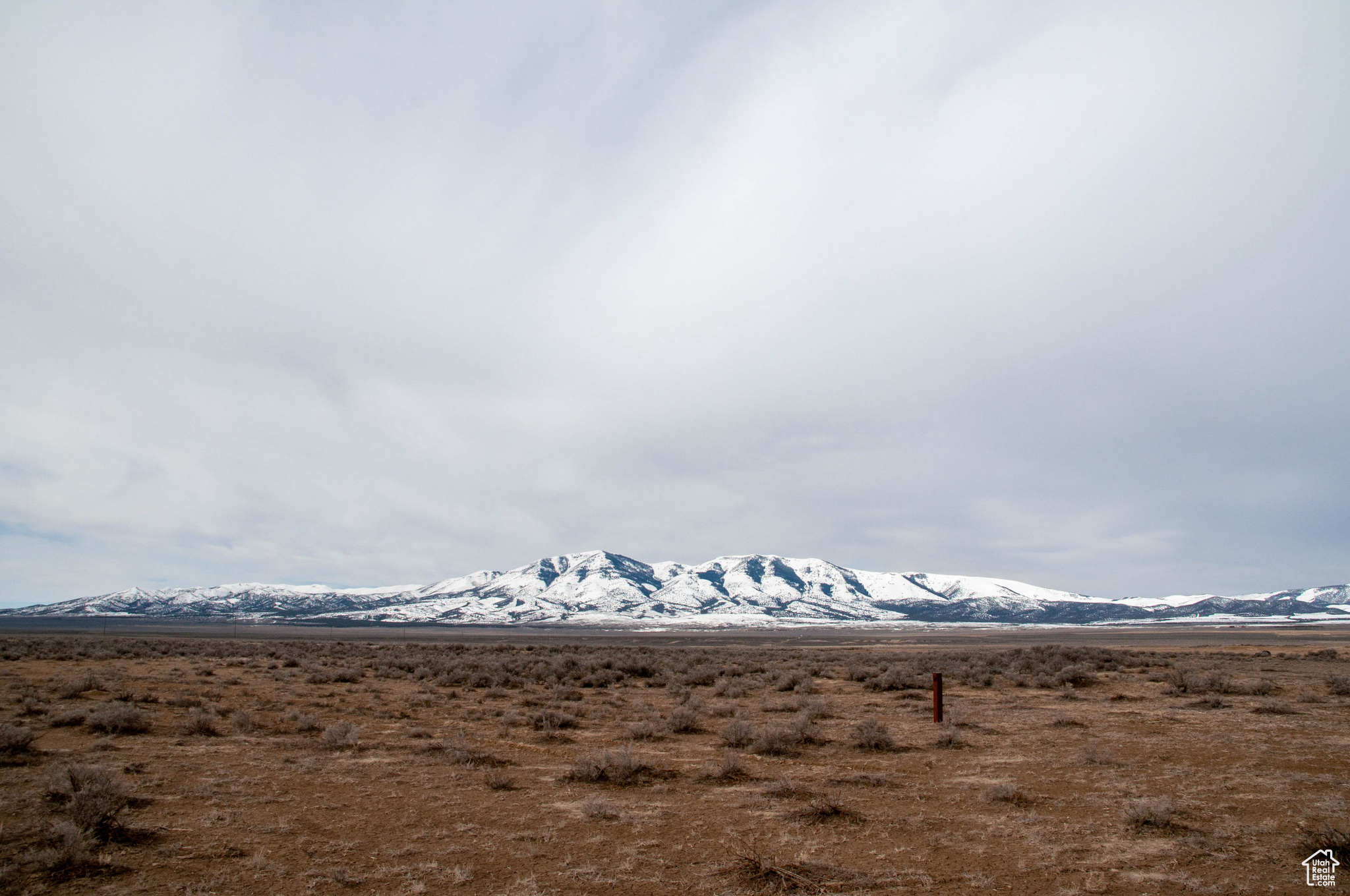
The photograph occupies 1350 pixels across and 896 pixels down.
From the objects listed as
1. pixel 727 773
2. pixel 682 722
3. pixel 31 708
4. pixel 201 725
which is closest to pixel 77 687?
pixel 31 708

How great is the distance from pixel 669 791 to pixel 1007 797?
499 cm

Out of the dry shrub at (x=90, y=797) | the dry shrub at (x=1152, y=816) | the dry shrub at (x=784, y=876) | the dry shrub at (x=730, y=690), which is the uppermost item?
the dry shrub at (x=90, y=797)

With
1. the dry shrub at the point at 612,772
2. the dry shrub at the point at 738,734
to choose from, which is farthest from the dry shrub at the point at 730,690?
the dry shrub at the point at 612,772

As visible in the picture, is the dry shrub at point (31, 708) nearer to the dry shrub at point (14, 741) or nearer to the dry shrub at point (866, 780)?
the dry shrub at point (14, 741)

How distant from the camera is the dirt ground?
7.29 m

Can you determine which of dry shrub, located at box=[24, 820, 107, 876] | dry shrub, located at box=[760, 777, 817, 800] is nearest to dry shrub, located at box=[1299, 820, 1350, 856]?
dry shrub, located at box=[760, 777, 817, 800]

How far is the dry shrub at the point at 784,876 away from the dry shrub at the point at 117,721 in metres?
13.6

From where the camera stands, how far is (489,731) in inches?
642

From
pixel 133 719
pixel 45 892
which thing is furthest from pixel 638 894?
pixel 133 719

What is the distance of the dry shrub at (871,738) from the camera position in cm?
1412

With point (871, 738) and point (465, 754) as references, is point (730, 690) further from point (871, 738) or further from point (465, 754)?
point (465, 754)

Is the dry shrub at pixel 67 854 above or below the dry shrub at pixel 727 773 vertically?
above

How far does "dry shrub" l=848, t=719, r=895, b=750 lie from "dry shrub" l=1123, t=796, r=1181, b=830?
5516mm

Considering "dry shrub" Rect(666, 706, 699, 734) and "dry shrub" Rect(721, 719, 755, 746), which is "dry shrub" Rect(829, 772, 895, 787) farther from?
"dry shrub" Rect(666, 706, 699, 734)
